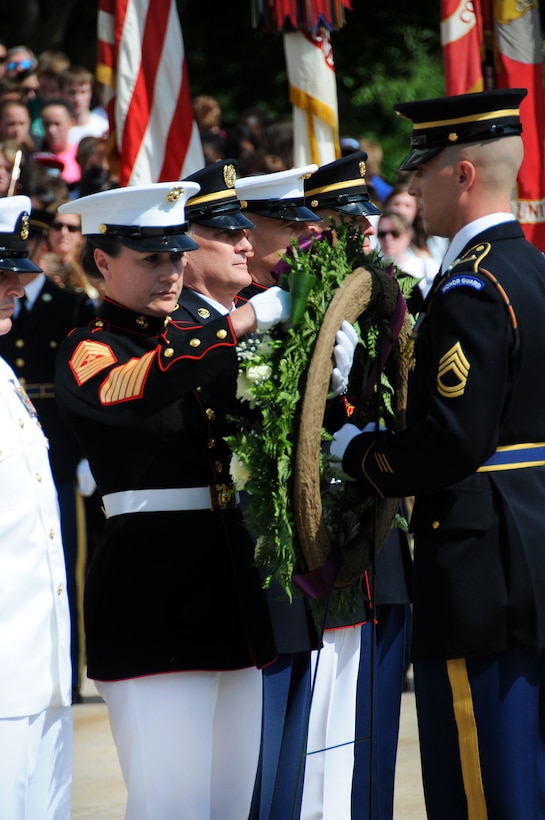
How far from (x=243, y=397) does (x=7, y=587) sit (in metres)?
0.73

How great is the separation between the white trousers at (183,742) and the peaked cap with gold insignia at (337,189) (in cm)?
184

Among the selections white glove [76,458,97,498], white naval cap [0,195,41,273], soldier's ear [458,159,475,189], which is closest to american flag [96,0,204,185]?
white glove [76,458,97,498]

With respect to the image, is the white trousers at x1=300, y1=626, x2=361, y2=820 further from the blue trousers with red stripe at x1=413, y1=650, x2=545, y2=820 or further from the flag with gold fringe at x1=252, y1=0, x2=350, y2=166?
the flag with gold fringe at x1=252, y1=0, x2=350, y2=166

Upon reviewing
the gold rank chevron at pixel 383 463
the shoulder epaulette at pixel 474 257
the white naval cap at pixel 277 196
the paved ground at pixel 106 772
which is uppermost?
the shoulder epaulette at pixel 474 257

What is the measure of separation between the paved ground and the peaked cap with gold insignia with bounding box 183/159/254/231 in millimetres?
2416

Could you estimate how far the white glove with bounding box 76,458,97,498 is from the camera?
22.1ft

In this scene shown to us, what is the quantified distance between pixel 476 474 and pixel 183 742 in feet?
3.08

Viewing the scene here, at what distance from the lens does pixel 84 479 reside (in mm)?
6789

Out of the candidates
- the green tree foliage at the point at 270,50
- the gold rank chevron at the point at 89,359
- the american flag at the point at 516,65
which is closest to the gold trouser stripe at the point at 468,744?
the gold rank chevron at the point at 89,359

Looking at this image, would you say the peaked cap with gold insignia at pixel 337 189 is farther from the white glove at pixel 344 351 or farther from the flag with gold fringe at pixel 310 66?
the flag with gold fringe at pixel 310 66

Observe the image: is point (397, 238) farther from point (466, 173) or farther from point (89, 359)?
point (89, 359)

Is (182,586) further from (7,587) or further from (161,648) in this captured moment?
(7,587)

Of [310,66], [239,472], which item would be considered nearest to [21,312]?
[310,66]

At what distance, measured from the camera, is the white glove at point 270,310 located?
3152 millimetres
